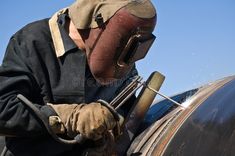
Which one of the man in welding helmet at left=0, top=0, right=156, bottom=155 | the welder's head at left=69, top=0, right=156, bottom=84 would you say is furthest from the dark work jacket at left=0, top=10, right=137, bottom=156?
the welder's head at left=69, top=0, right=156, bottom=84

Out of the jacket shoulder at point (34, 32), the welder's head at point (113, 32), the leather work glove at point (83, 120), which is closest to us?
the leather work glove at point (83, 120)

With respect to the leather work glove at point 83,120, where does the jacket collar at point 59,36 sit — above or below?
above

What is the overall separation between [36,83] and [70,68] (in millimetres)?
227

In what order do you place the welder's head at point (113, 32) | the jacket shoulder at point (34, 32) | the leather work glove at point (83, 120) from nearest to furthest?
1. the leather work glove at point (83, 120)
2. the welder's head at point (113, 32)
3. the jacket shoulder at point (34, 32)

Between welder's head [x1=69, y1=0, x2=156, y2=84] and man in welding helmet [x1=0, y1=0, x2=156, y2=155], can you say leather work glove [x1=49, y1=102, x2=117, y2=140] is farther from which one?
welder's head [x1=69, y1=0, x2=156, y2=84]

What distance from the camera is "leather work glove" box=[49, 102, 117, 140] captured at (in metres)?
2.38

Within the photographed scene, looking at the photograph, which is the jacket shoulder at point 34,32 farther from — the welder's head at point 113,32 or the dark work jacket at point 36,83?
the welder's head at point 113,32

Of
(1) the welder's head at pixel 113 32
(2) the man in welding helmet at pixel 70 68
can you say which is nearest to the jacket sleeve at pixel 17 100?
(2) the man in welding helmet at pixel 70 68

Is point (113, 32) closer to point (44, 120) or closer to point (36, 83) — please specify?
point (36, 83)

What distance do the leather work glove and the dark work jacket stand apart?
0.06 metres

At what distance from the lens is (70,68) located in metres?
2.70

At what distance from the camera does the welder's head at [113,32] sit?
2566mm

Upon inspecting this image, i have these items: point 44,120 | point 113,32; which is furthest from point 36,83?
point 113,32

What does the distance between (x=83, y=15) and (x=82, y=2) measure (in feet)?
0.32
